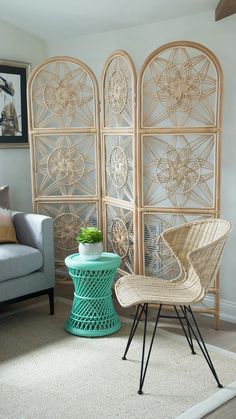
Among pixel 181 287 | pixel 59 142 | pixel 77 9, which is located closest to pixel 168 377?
pixel 181 287

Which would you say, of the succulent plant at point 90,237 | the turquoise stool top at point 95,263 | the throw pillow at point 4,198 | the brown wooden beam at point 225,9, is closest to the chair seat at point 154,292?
the turquoise stool top at point 95,263

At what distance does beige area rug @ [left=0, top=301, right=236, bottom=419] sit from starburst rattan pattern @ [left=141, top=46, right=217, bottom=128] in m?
1.45

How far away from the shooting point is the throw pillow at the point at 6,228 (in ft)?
12.2

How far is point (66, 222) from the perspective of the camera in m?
4.12

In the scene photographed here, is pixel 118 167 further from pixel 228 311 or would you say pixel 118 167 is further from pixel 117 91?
pixel 228 311

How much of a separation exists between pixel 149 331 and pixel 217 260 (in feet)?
2.84

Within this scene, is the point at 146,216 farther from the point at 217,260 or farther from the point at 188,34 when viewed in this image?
the point at 188,34

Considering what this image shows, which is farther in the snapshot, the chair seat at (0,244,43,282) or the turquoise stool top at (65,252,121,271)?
the chair seat at (0,244,43,282)

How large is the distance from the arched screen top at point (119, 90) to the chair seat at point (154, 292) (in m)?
1.15

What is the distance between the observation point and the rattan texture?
8.65 feet

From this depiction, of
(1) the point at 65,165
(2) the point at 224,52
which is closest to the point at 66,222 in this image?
(1) the point at 65,165

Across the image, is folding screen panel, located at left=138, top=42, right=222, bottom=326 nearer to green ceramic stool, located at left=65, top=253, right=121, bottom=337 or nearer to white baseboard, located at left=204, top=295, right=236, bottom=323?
white baseboard, located at left=204, top=295, right=236, bottom=323

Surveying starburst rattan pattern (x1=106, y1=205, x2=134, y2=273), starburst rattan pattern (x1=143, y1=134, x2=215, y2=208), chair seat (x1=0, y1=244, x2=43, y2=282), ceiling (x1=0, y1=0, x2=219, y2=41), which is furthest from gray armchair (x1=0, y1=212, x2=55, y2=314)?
ceiling (x1=0, y1=0, x2=219, y2=41)

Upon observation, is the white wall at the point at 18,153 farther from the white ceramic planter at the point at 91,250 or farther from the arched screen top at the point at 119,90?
the white ceramic planter at the point at 91,250
